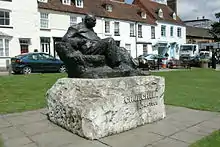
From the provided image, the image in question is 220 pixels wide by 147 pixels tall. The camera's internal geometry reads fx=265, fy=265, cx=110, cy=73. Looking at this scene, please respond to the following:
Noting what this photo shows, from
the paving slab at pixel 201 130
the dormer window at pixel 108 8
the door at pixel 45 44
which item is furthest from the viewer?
the dormer window at pixel 108 8

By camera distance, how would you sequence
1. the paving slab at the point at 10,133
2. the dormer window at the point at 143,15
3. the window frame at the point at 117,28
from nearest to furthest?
the paving slab at the point at 10,133 → the window frame at the point at 117,28 → the dormer window at the point at 143,15

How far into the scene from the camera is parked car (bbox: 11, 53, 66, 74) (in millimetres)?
18281

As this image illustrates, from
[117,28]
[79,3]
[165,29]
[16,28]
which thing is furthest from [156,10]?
[16,28]

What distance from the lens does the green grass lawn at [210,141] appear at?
4.19 m

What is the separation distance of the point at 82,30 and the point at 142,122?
2.30 m

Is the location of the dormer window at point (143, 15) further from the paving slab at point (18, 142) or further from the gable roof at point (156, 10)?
the paving slab at point (18, 142)

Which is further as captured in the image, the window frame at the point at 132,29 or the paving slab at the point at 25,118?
the window frame at the point at 132,29

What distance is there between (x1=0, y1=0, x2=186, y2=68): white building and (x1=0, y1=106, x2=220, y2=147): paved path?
49.5 ft

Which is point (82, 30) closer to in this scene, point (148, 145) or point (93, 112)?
point (93, 112)

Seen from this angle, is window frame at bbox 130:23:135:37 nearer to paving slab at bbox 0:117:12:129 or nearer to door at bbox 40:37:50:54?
door at bbox 40:37:50:54

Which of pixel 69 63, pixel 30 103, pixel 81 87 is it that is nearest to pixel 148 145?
pixel 81 87

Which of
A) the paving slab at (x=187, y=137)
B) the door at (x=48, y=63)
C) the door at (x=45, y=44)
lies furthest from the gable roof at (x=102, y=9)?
the paving slab at (x=187, y=137)

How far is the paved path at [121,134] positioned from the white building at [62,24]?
1507cm

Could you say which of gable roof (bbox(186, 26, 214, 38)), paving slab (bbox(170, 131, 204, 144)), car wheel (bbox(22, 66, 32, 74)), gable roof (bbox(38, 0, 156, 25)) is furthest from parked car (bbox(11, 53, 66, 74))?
gable roof (bbox(186, 26, 214, 38))
